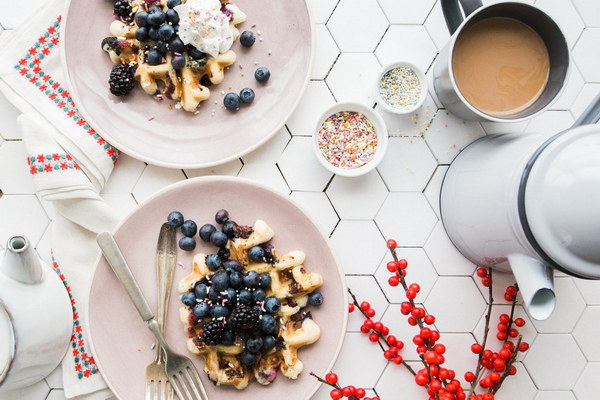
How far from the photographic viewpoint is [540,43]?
108 cm

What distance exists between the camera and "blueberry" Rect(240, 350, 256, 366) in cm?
108

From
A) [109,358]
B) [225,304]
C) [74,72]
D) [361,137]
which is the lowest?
[109,358]

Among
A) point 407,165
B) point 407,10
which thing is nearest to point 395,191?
point 407,165

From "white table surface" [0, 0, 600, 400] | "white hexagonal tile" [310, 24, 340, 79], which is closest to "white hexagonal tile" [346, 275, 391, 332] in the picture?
"white table surface" [0, 0, 600, 400]

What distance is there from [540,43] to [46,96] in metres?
0.96

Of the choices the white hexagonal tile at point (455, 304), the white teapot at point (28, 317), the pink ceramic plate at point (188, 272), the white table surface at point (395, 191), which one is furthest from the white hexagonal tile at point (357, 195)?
the white teapot at point (28, 317)

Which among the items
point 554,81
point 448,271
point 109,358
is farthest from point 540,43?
point 109,358

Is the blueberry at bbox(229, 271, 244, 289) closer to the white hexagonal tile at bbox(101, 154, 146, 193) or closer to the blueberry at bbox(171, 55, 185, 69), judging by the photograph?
the white hexagonal tile at bbox(101, 154, 146, 193)

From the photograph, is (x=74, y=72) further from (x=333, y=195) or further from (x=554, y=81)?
(x=554, y=81)

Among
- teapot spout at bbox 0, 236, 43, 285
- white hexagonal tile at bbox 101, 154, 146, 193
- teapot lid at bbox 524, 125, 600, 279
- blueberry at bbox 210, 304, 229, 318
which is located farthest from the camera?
white hexagonal tile at bbox 101, 154, 146, 193

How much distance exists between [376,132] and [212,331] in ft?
1.64

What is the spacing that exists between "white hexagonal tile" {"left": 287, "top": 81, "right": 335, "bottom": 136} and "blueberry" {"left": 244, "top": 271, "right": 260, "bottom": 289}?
0.31 m

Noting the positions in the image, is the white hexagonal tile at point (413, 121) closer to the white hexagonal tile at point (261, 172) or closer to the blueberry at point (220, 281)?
the white hexagonal tile at point (261, 172)

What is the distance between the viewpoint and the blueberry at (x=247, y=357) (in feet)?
3.56
